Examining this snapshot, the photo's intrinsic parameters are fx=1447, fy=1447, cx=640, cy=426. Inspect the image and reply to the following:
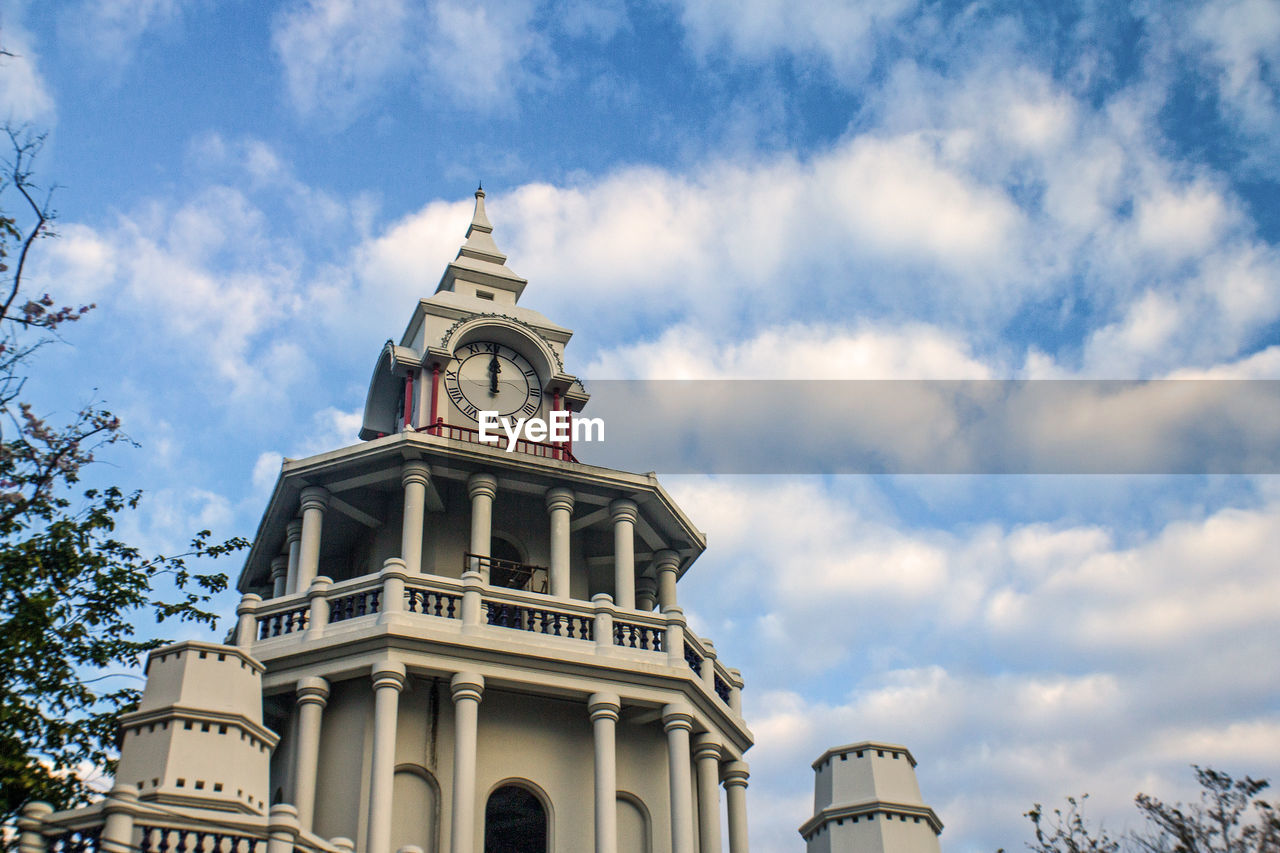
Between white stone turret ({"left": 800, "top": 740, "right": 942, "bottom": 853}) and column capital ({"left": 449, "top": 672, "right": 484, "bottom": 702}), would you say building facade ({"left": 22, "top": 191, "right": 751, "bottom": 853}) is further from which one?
white stone turret ({"left": 800, "top": 740, "right": 942, "bottom": 853})

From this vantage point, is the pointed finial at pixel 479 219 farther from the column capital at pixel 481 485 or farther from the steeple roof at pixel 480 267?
the column capital at pixel 481 485

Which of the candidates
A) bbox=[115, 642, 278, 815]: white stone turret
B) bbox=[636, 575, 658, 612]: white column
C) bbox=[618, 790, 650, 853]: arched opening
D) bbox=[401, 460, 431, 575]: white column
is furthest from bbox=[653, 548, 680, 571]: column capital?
bbox=[115, 642, 278, 815]: white stone turret


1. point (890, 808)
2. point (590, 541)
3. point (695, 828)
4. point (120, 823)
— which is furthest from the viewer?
point (590, 541)

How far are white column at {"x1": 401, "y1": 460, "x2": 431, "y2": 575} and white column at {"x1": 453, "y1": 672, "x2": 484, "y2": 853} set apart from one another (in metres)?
3.05

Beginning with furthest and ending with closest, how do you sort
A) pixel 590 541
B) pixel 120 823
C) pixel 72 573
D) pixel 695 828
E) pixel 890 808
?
1. pixel 590 541
2. pixel 695 828
3. pixel 72 573
4. pixel 890 808
5. pixel 120 823

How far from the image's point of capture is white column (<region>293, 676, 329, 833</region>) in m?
25.0

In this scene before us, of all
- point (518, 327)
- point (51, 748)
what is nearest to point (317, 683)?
point (51, 748)

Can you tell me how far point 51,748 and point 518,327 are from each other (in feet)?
43.9

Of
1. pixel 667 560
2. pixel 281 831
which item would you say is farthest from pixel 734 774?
pixel 281 831

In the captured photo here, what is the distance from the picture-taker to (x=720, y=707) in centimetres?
2894

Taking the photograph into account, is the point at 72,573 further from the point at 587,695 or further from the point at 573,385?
the point at 573,385

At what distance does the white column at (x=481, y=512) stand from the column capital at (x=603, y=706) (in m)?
3.44

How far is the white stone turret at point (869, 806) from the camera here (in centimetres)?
2361

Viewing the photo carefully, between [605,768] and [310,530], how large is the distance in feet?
26.4
